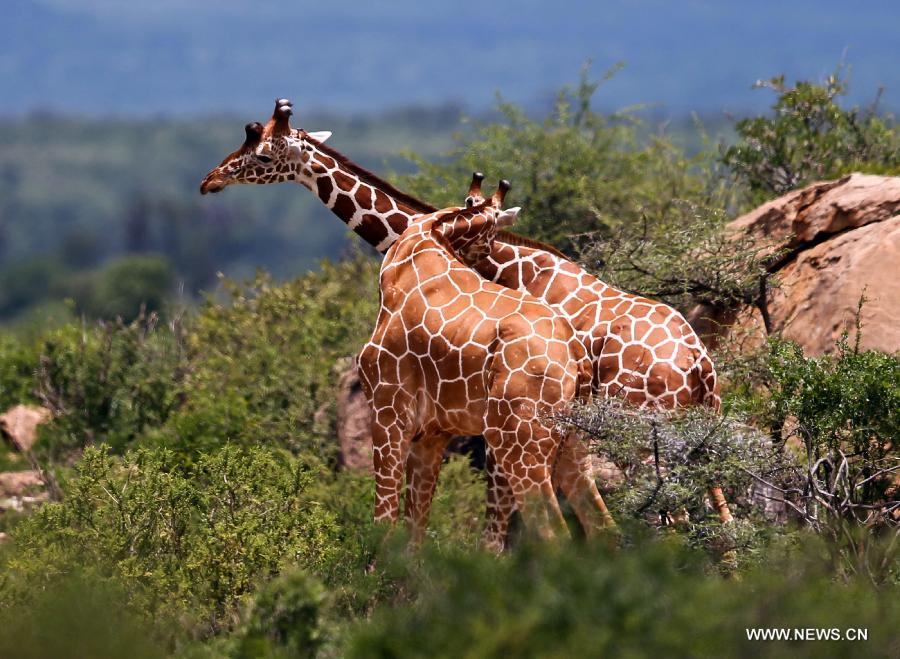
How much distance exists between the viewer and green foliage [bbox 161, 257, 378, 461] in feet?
53.1

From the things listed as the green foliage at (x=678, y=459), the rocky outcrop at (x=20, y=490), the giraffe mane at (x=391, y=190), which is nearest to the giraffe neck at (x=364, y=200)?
the giraffe mane at (x=391, y=190)

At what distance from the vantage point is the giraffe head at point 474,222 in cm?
1152

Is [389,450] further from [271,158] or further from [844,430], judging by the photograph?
[844,430]

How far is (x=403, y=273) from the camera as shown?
11.2 metres

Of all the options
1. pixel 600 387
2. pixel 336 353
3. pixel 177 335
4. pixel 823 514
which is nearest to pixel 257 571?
pixel 600 387

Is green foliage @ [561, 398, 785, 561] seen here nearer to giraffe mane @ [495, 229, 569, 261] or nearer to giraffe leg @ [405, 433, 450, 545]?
giraffe leg @ [405, 433, 450, 545]

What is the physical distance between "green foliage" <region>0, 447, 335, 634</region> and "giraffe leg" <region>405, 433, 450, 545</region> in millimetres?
712

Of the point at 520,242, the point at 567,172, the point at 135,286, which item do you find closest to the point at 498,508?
the point at 520,242

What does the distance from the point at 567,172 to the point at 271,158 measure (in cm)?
817

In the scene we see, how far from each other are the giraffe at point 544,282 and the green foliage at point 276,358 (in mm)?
4037

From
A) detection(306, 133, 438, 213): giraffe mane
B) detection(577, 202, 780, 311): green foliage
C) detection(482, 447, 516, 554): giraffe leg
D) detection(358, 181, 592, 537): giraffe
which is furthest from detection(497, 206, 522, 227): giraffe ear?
detection(577, 202, 780, 311): green foliage

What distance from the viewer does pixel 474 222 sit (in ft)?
38.0

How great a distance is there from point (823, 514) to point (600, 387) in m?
1.93

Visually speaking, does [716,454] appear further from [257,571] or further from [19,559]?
[19,559]
